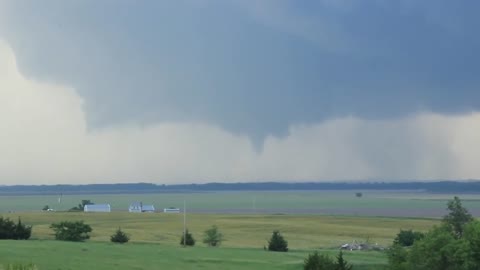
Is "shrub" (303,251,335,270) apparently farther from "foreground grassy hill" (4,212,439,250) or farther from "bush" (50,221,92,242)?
"foreground grassy hill" (4,212,439,250)

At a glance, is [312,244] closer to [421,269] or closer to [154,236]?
[154,236]

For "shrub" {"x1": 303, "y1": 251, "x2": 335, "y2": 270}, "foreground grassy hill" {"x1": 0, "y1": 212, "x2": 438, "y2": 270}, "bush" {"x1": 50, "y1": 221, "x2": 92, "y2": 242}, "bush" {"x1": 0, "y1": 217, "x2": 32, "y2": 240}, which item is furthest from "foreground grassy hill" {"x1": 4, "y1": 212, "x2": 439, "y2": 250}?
"shrub" {"x1": 303, "y1": 251, "x2": 335, "y2": 270}

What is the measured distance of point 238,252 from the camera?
62.6 meters

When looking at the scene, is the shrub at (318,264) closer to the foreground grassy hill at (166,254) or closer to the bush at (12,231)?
the foreground grassy hill at (166,254)

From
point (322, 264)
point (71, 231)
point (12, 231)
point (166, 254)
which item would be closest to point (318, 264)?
point (322, 264)

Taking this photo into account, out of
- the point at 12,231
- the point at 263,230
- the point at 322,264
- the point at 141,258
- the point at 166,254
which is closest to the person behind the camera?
the point at 322,264

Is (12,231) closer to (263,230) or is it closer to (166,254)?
(166,254)

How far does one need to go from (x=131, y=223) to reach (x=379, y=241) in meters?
46.8

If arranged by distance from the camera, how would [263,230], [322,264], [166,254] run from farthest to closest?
[263,230] < [166,254] < [322,264]

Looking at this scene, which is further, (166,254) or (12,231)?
(12,231)

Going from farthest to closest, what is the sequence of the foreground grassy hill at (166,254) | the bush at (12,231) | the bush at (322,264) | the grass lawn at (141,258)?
the bush at (12,231), the foreground grassy hill at (166,254), the bush at (322,264), the grass lawn at (141,258)

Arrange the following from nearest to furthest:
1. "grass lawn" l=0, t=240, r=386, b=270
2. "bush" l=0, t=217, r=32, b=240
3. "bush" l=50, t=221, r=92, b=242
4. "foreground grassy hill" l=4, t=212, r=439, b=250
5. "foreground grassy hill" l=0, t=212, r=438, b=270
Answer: "grass lawn" l=0, t=240, r=386, b=270, "foreground grassy hill" l=0, t=212, r=438, b=270, "bush" l=0, t=217, r=32, b=240, "bush" l=50, t=221, r=92, b=242, "foreground grassy hill" l=4, t=212, r=439, b=250

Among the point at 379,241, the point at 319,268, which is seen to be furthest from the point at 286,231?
the point at 319,268

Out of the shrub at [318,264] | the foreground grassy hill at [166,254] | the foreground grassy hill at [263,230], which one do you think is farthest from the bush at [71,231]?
the shrub at [318,264]
